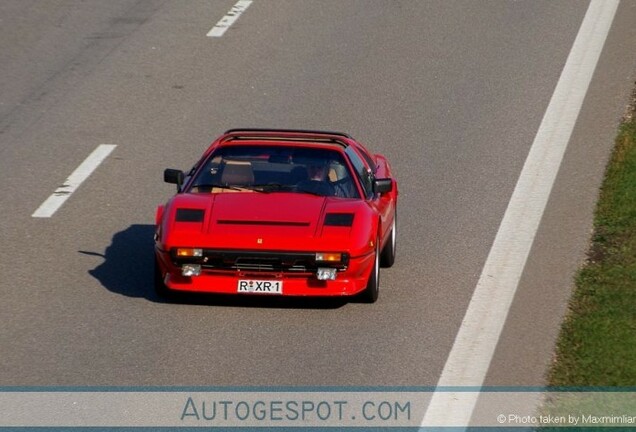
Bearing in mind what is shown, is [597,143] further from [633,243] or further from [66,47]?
[66,47]

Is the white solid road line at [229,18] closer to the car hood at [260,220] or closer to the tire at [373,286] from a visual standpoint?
the car hood at [260,220]

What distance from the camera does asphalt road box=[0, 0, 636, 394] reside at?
11.1 metres

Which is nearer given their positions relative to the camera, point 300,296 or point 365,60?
point 300,296

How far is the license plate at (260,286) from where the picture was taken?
11883mm

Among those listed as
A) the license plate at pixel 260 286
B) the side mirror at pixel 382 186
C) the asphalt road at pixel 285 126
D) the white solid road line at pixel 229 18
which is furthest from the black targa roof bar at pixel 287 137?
the white solid road line at pixel 229 18

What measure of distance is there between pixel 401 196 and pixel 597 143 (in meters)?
3.26

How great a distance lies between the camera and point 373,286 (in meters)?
12.3

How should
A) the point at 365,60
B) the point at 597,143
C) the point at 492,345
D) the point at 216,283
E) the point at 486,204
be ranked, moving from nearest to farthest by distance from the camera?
the point at 492,345 < the point at 216,283 < the point at 486,204 < the point at 597,143 < the point at 365,60

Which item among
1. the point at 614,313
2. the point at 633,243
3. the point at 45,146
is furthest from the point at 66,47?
the point at 614,313

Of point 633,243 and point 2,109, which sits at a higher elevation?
point 633,243

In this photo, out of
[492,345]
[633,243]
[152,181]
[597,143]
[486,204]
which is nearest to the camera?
[492,345]

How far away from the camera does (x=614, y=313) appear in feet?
38.8

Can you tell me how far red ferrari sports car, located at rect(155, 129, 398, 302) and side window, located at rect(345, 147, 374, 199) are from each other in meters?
0.03

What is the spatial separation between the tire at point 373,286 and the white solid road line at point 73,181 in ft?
14.7
